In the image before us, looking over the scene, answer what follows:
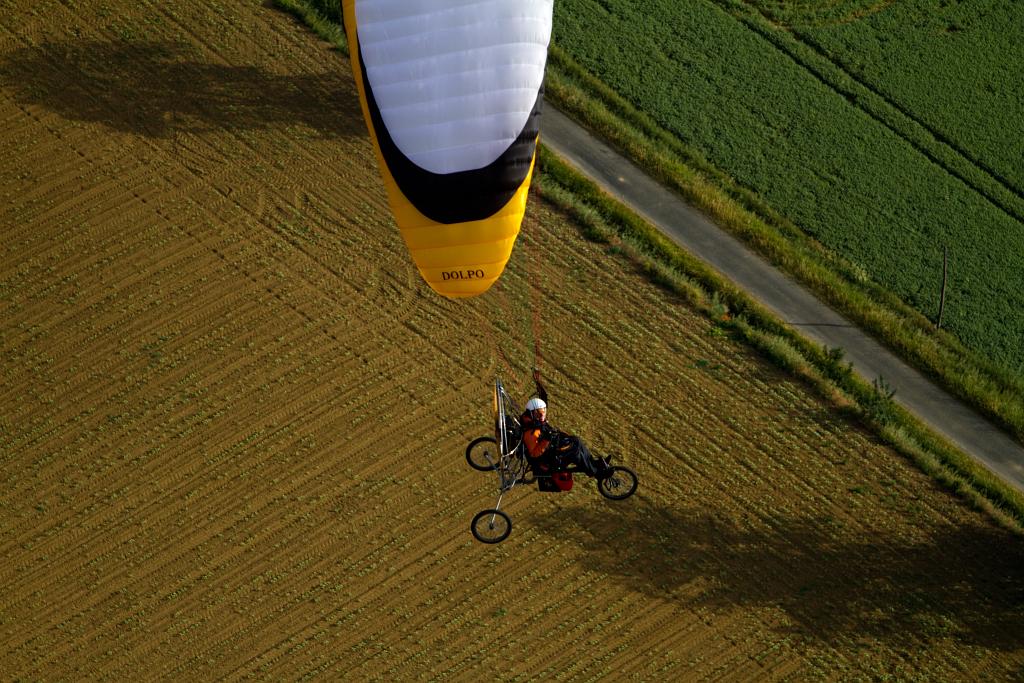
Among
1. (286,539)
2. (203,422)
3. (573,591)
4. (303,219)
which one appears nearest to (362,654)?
(286,539)

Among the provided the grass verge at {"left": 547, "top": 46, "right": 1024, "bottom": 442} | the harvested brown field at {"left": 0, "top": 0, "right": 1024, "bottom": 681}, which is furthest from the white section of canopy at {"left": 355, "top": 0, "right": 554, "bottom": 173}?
the grass verge at {"left": 547, "top": 46, "right": 1024, "bottom": 442}

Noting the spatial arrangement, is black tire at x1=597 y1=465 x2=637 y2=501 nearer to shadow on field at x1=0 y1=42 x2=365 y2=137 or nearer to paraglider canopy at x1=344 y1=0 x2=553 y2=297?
paraglider canopy at x1=344 y1=0 x2=553 y2=297

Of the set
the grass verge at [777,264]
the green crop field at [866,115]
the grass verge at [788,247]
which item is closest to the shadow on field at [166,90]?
the grass verge at [777,264]

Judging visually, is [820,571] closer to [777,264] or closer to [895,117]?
[777,264]

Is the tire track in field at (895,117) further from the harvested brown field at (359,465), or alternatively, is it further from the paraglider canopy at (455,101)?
the paraglider canopy at (455,101)

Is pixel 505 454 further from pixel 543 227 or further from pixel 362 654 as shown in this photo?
pixel 543 227
